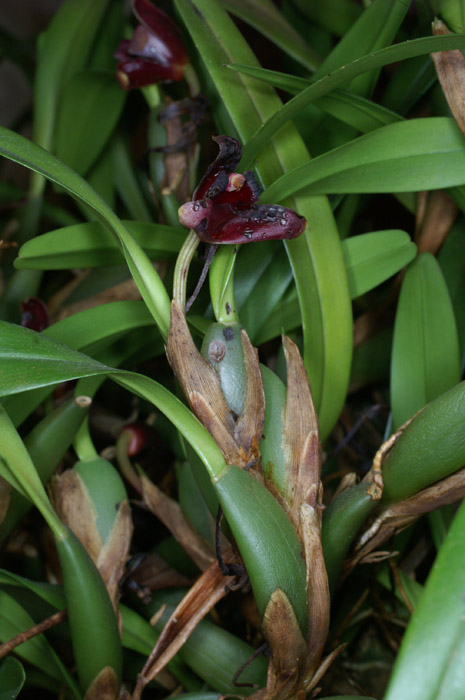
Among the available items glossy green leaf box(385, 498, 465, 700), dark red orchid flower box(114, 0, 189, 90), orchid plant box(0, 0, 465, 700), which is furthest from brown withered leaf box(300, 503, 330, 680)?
dark red orchid flower box(114, 0, 189, 90)

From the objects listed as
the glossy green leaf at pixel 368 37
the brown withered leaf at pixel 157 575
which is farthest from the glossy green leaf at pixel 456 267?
the brown withered leaf at pixel 157 575

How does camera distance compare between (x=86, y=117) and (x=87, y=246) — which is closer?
(x=87, y=246)

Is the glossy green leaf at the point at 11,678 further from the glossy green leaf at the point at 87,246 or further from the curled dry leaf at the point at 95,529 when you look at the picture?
the glossy green leaf at the point at 87,246

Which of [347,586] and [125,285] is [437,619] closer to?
[347,586]

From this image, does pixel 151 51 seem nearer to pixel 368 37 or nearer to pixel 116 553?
pixel 368 37

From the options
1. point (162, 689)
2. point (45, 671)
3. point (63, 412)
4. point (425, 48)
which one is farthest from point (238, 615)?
point (425, 48)

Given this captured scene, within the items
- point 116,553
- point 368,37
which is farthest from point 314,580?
point 368,37

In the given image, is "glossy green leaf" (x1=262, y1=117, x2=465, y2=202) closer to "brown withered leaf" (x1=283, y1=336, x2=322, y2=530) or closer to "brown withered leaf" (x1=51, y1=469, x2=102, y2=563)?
"brown withered leaf" (x1=283, y1=336, x2=322, y2=530)
